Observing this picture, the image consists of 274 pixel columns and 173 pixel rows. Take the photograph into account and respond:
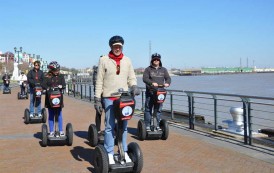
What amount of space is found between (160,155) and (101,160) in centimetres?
176

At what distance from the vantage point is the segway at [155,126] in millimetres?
7809

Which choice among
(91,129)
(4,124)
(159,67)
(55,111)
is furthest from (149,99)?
(4,124)

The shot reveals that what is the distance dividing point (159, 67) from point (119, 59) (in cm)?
294

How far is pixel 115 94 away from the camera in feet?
17.1

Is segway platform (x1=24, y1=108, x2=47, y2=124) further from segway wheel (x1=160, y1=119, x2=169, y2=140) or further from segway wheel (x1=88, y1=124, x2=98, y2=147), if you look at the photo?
segway wheel (x1=160, y1=119, x2=169, y2=140)

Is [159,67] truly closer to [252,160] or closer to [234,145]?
[234,145]

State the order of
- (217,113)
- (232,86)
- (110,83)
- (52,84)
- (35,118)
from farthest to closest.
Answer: (232,86) < (217,113) < (35,118) < (52,84) < (110,83)

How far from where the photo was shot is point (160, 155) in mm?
6551

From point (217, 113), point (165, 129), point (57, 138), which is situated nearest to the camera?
point (57, 138)

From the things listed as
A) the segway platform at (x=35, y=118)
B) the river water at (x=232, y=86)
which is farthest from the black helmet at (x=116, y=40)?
the river water at (x=232, y=86)

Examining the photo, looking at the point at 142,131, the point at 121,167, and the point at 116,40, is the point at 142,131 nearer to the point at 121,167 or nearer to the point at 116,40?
the point at 121,167

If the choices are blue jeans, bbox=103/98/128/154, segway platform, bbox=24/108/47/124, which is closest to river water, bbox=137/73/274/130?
blue jeans, bbox=103/98/128/154

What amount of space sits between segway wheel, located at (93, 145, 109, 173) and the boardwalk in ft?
1.23

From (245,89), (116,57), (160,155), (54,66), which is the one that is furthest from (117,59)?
(245,89)
